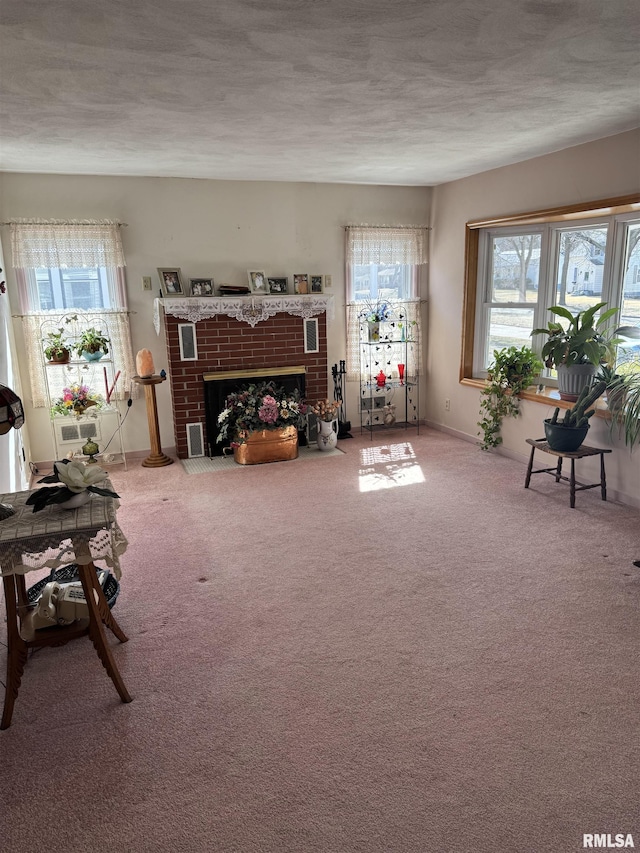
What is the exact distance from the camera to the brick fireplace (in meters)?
5.22

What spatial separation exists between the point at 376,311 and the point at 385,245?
2.10ft

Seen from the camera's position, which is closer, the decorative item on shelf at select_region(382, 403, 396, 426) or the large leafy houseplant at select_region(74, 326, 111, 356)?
the large leafy houseplant at select_region(74, 326, 111, 356)

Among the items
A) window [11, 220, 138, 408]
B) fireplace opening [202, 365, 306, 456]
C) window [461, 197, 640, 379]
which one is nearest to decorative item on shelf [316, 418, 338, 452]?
fireplace opening [202, 365, 306, 456]

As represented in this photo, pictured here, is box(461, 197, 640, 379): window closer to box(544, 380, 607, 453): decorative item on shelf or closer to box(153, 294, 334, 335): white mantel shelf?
box(544, 380, 607, 453): decorative item on shelf

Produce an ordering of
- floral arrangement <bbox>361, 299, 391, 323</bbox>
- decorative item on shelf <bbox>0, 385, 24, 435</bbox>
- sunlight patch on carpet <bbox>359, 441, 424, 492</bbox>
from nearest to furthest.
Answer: decorative item on shelf <bbox>0, 385, 24, 435</bbox> → sunlight patch on carpet <bbox>359, 441, 424, 492</bbox> → floral arrangement <bbox>361, 299, 391, 323</bbox>

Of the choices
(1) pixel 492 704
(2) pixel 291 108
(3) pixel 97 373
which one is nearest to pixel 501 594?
(1) pixel 492 704

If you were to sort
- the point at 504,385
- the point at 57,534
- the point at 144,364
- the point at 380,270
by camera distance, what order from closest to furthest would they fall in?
1. the point at 57,534
2. the point at 144,364
3. the point at 504,385
4. the point at 380,270

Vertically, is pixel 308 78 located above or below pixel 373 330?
above

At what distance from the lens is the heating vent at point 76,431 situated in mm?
5059

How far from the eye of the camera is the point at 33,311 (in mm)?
4824

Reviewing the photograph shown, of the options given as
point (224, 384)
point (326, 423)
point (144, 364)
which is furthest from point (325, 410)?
point (144, 364)

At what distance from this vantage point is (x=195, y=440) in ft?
17.7

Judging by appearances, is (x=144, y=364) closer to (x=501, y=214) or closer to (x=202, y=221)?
(x=202, y=221)

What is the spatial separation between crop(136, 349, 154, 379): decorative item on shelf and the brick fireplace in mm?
260
